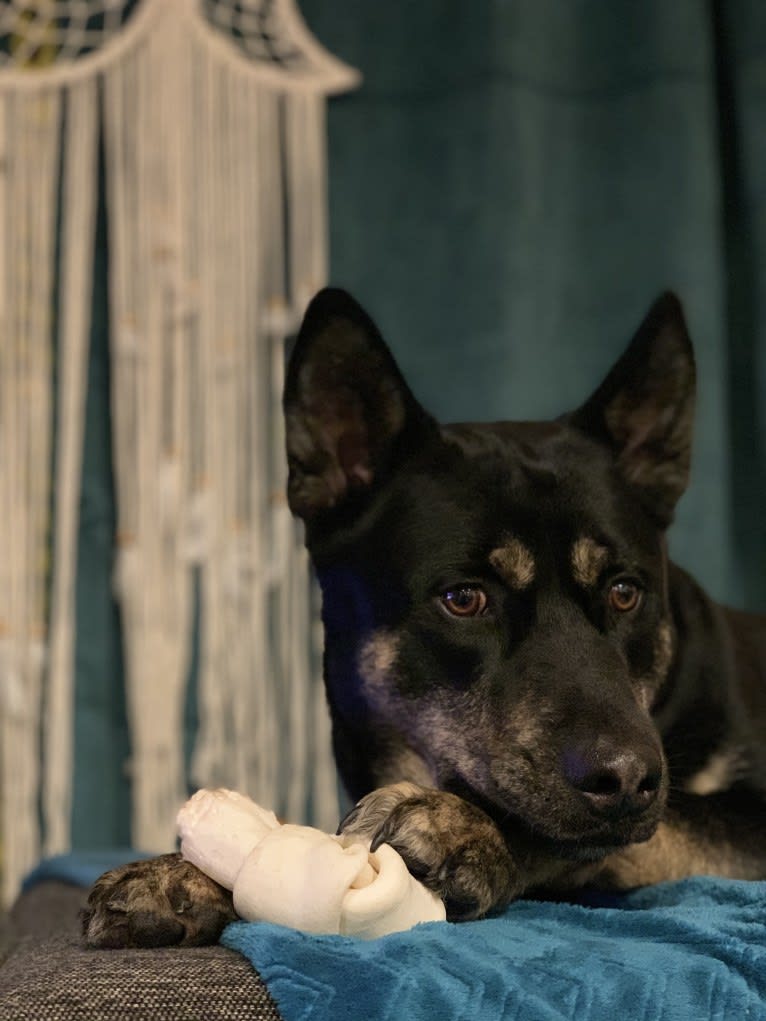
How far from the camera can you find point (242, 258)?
2.93m

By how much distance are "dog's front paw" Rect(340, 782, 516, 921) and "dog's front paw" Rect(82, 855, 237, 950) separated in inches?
6.7

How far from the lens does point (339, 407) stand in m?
1.73

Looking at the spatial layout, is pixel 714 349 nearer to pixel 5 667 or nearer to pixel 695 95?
pixel 695 95

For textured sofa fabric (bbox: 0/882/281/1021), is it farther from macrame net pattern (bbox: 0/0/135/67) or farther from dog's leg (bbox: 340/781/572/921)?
macrame net pattern (bbox: 0/0/135/67)

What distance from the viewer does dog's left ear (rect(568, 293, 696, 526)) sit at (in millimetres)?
1768

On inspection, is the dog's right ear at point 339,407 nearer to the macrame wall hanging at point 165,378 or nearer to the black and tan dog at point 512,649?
the black and tan dog at point 512,649

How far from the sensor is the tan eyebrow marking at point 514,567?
58.8 inches

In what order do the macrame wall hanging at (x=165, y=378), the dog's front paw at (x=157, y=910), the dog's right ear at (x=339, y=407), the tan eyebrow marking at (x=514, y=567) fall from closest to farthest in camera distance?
1. the dog's front paw at (x=157, y=910)
2. the tan eyebrow marking at (x=514, y=567)
3. the dog's right ear at (x=339, y=407)
4. the macrame wall hanging at (x=165, y=378)

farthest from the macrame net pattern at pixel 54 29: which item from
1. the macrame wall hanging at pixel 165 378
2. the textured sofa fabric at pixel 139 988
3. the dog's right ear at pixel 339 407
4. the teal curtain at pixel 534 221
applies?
the textured sofa fabric at pixel 139 988

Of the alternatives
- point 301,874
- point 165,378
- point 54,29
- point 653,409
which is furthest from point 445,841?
point 54,29

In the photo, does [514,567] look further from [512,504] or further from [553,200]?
[553,200]

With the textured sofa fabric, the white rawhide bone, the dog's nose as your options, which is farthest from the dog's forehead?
the textured sofa fabric

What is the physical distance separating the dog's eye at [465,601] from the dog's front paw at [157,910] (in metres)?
0.47

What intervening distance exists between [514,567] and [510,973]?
1.83 feet
